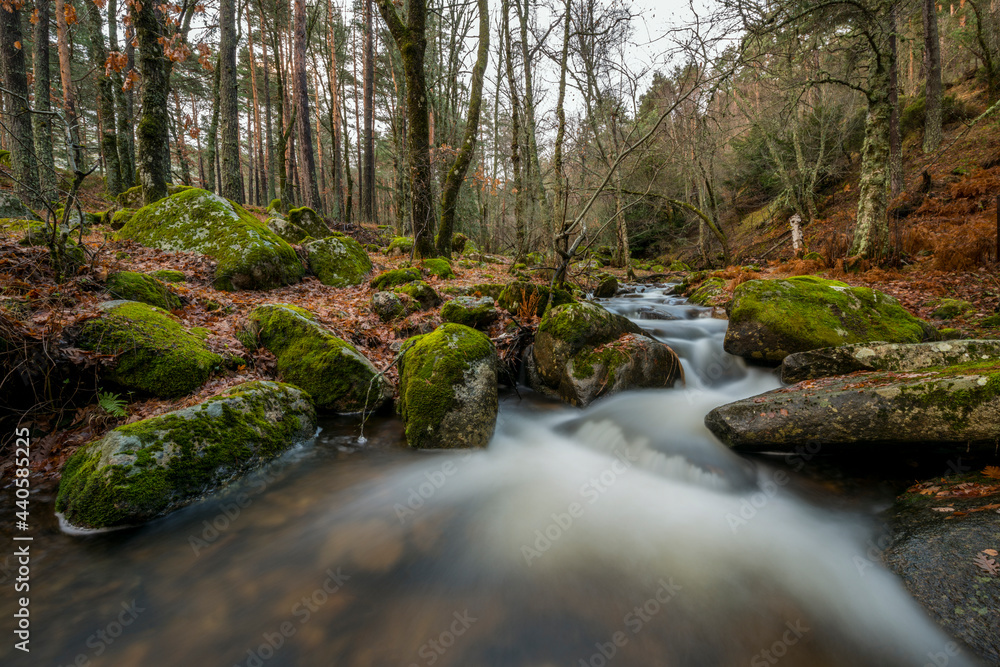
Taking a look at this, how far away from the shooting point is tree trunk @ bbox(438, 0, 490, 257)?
9.58 metres

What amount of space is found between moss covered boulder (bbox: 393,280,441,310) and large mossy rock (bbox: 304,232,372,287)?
5.51ft

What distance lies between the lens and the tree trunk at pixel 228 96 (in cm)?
1195

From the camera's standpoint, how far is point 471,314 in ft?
20.1

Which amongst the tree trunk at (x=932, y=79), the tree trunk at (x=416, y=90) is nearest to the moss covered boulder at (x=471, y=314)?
the tree trunk at (x=416, y=90)

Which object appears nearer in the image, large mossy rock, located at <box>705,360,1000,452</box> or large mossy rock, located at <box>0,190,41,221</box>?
large mossy rock, located at <box>705,360,1000,452</box>

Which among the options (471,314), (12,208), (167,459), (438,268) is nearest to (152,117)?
(12,208)

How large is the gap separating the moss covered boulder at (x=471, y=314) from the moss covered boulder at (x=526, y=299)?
1.42ft

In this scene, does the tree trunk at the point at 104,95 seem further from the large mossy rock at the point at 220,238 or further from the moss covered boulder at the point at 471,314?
the moss covered boulder at the point at 471,314

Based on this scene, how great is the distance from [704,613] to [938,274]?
27.3 ft

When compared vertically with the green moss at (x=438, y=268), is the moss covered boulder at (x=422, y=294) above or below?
below

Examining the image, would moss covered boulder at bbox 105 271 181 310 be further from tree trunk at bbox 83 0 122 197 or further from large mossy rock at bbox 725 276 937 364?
tree trunk at bbox 83 0 122 197

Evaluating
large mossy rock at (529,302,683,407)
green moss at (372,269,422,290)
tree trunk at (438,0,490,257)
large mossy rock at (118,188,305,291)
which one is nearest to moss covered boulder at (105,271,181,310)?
large mossy rock at (118,188,305,291)

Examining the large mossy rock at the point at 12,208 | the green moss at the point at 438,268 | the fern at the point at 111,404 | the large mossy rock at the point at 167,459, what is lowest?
the large mossy rock at the point at 167,459

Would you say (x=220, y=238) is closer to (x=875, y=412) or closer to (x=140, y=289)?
(x=140, y=289)
